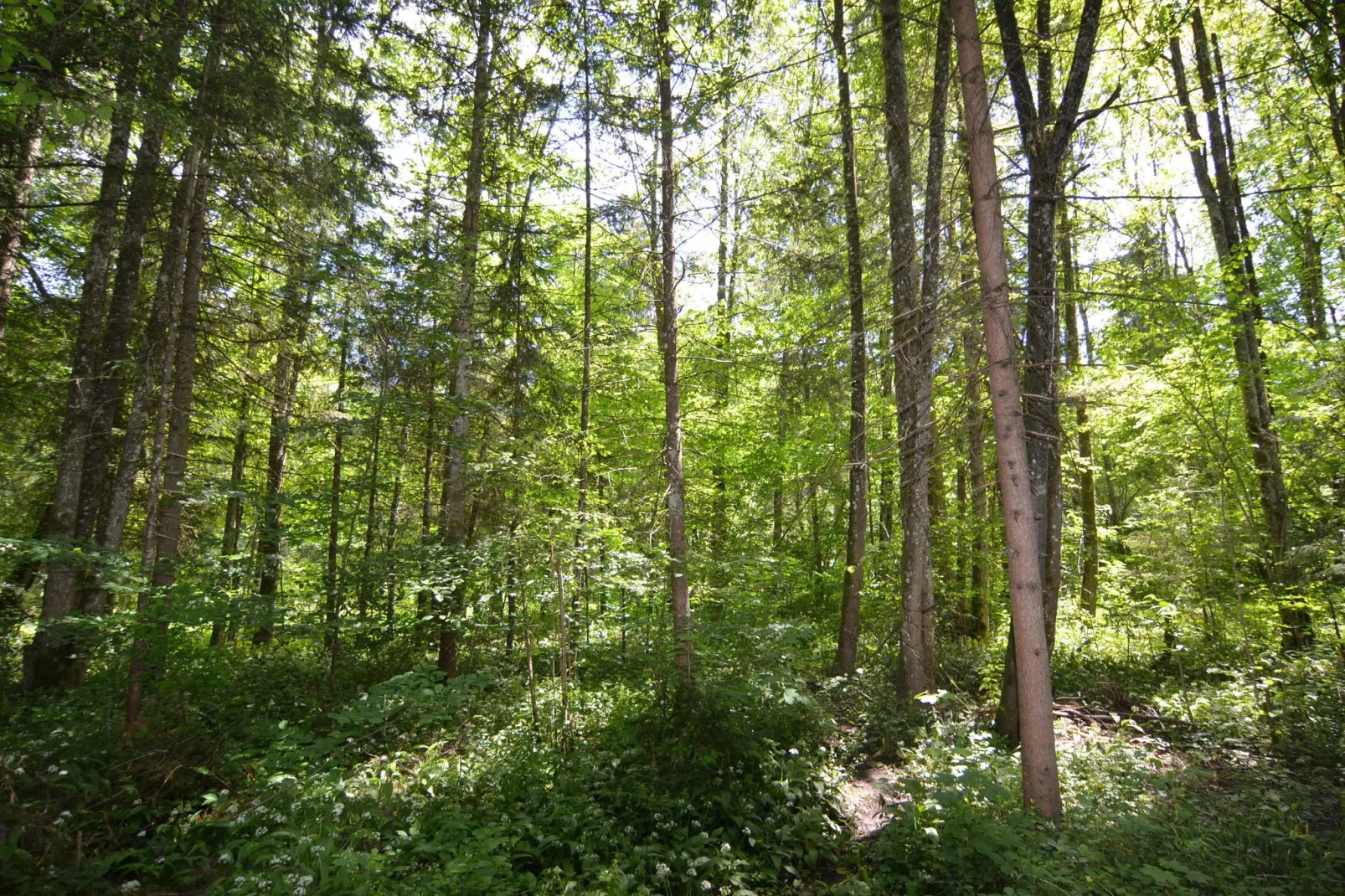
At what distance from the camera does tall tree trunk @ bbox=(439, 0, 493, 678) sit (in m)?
8.63

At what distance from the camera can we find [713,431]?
13.2 metres

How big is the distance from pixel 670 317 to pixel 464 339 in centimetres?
333

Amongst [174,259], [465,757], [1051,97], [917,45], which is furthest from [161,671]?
[917,45]

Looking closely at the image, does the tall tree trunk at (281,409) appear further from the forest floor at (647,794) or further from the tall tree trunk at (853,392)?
the tall tree trunk at (853,392)

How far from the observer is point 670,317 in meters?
8.04

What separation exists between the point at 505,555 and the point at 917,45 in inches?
407

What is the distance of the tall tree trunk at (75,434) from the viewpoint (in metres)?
7.77

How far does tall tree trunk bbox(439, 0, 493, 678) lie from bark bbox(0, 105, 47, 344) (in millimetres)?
4881

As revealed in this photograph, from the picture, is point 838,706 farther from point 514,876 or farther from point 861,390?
point 514,876

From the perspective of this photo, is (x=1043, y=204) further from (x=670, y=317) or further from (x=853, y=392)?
(x=670, y=317)

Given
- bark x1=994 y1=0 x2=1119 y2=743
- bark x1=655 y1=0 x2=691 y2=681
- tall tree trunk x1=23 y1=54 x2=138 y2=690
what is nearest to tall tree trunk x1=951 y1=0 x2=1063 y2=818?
bark x1=994 y1=0 x2=1119 y2=743

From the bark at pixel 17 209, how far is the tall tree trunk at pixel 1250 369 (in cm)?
1496

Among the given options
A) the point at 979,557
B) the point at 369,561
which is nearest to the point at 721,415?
the point at 979,557

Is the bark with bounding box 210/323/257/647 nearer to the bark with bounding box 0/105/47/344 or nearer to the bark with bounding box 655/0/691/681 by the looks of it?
the bark with bounding box 0/105/47/344
